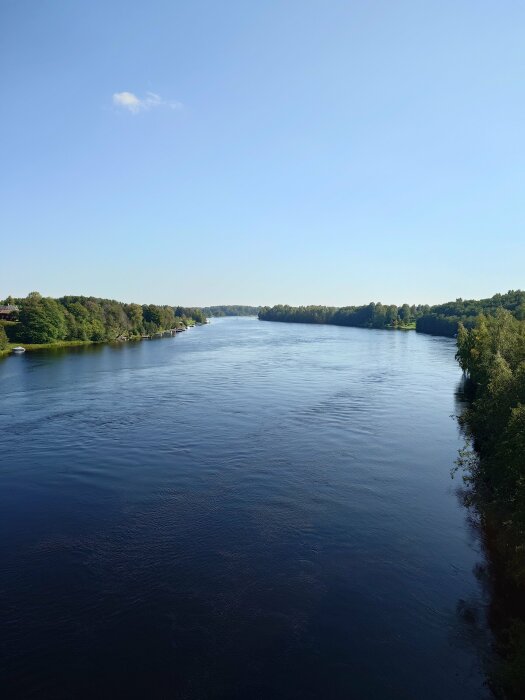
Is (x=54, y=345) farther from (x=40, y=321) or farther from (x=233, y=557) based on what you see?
(x=233, y=557)

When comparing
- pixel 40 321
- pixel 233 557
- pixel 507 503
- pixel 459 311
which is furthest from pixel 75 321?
pixel 459 311

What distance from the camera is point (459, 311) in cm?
16662

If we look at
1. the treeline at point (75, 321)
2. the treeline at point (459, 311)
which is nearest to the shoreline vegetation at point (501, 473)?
the treeline at point (75, 321)

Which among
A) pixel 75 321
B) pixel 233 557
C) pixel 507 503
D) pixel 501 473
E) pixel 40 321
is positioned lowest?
pixel 233 557

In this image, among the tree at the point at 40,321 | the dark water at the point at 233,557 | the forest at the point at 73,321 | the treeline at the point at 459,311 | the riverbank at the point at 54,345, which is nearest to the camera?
the dark water at the point at 233,557

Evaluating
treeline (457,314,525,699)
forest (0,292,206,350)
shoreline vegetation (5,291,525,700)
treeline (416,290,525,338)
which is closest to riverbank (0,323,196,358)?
forest (0,292,206,350)

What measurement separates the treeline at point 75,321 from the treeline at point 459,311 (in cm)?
10440

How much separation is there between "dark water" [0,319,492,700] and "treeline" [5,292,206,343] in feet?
218

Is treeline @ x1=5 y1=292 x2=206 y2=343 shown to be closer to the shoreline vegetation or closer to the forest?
the forest

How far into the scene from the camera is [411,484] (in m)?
29.0

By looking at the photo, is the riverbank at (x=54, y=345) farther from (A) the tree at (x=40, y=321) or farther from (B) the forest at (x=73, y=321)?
(A) the tree at (x=40, y=321)

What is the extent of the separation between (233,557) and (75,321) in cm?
10620

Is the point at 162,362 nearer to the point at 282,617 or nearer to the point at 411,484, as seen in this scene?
the point at 411,484

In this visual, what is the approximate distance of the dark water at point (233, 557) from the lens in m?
14.5
